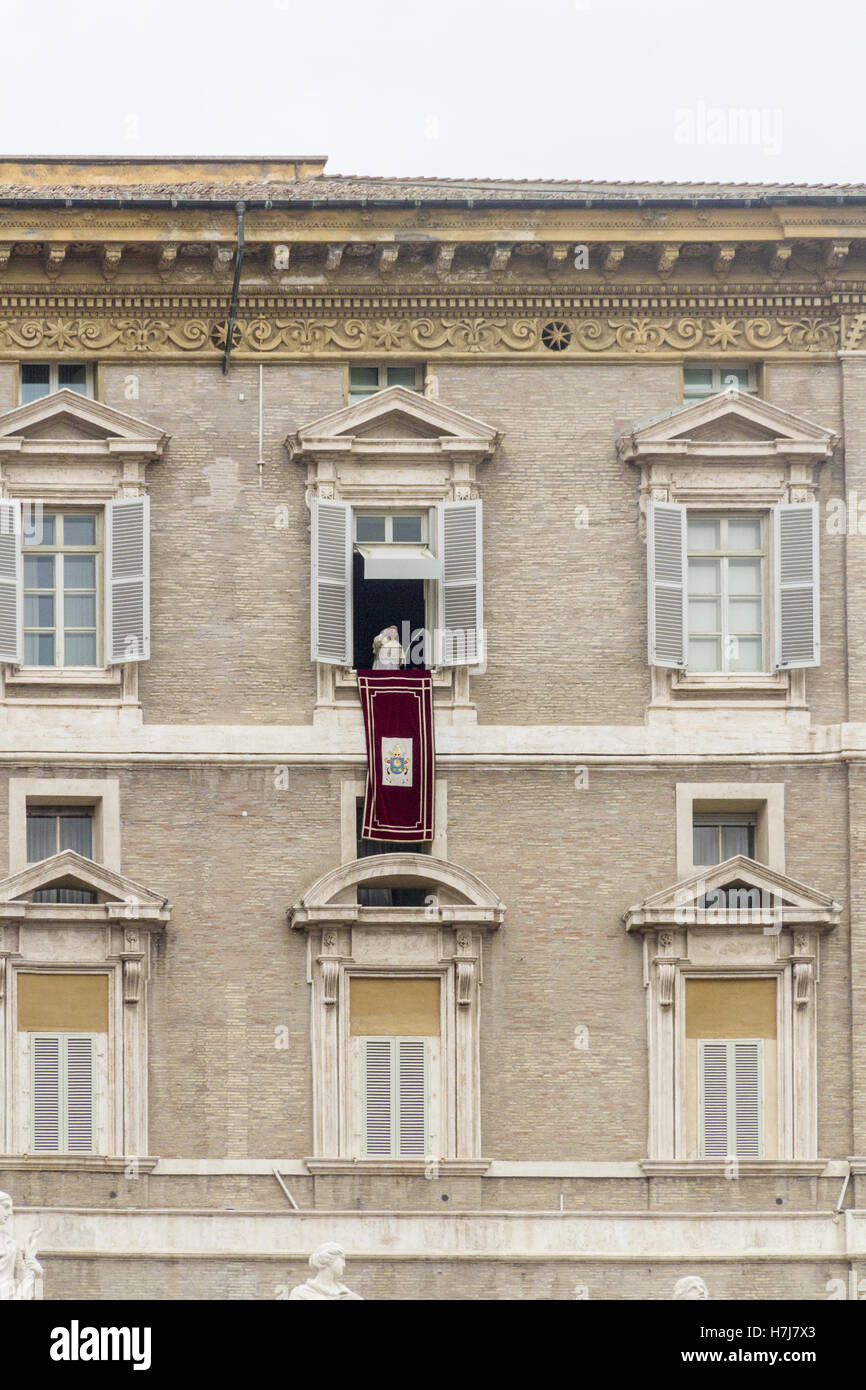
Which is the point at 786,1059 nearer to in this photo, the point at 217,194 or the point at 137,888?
the point at 137,888

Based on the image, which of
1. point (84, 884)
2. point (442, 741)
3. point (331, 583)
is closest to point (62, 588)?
point (331, 583)

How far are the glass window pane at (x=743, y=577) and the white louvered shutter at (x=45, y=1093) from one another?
30.9ft

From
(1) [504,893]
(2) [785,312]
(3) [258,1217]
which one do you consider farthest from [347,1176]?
(2) [785,312]

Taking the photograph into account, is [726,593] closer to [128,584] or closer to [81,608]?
[128,584]

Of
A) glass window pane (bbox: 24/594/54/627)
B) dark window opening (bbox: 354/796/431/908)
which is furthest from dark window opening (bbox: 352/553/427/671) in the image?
glass window pane (bbox: 24/594/54/627)

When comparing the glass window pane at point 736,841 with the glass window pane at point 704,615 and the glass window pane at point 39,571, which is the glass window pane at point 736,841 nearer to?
the glass window pane at point 704,615

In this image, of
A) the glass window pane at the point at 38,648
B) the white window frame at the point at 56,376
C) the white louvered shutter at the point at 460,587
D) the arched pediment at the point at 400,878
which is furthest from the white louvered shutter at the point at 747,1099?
the white window frame at the point at 56,376

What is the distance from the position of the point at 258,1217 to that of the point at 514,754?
603 centimetres

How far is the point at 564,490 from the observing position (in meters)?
40.3

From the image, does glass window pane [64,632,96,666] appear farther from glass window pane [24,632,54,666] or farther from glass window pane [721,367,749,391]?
glass window pane [721,367,749,391]

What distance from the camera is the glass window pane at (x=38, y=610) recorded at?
3984 centimetres

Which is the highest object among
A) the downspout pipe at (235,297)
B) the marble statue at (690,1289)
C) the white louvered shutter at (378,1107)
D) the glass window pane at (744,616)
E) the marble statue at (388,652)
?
the downspout pipe at (235,297)

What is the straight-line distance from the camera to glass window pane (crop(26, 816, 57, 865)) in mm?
39656
